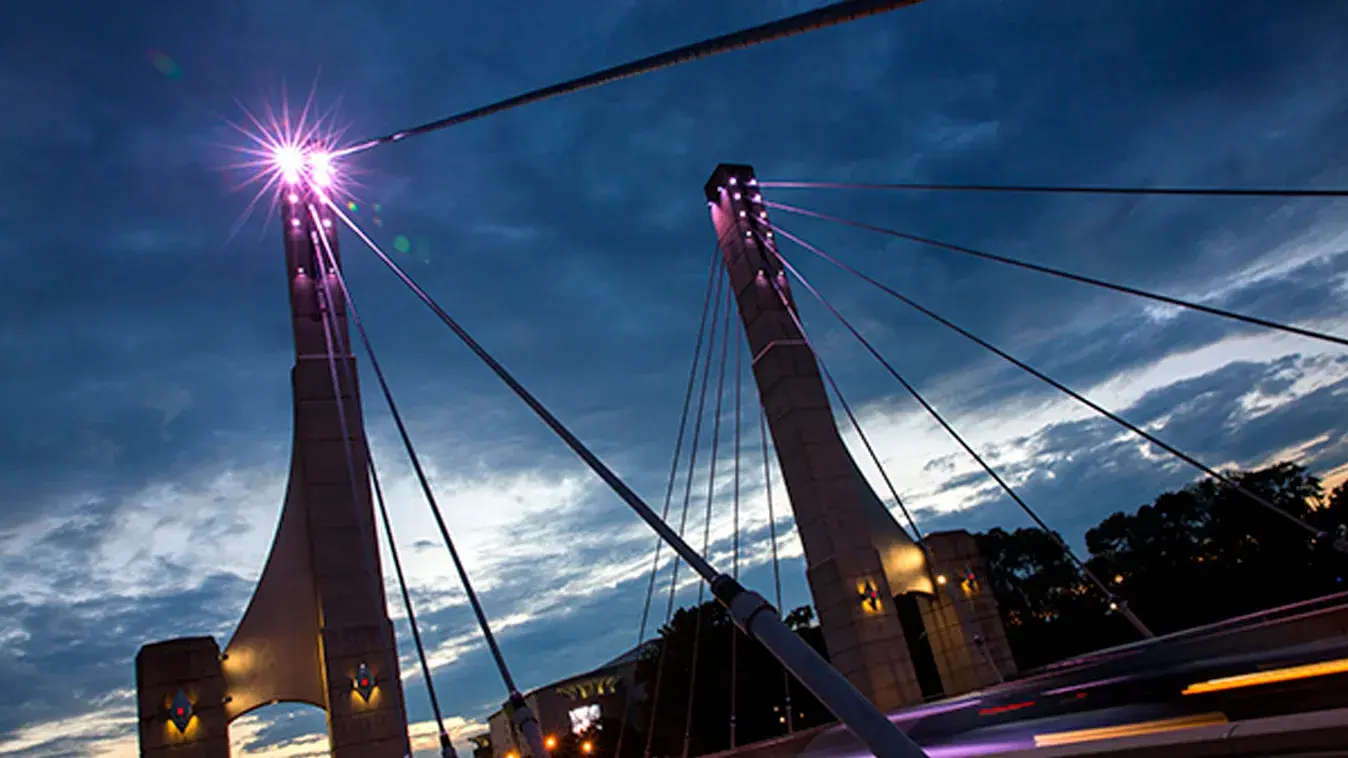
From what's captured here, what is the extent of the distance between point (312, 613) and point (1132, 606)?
39246mm

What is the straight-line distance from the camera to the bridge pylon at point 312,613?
14852 millimetres

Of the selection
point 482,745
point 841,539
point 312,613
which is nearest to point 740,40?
point 841,539

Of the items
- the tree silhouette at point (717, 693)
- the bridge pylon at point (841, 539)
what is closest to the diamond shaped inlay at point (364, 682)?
the bridge pylon at point (841, 539)

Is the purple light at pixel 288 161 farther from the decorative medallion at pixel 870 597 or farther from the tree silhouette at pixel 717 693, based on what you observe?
the tree silhouette at pixel 717 693

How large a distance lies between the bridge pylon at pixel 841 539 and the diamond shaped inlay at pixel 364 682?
914 centimetres

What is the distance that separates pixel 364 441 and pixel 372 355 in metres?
4.96

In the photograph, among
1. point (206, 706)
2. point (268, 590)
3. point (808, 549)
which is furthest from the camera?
point (808, 549)

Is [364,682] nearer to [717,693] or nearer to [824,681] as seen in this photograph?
[824,681]

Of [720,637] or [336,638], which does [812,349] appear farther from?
[720,637]

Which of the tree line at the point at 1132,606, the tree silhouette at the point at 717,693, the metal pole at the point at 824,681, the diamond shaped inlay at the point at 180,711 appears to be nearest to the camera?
the metal pole at the point at 824,681

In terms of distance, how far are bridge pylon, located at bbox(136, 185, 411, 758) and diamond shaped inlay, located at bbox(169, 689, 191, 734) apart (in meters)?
0.02

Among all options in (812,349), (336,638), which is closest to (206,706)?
(336,638)

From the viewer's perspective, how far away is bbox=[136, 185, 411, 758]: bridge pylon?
1485 cm

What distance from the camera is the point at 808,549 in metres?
18.1
